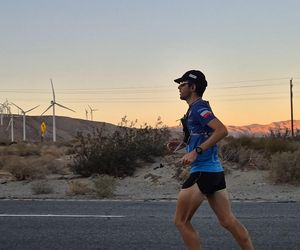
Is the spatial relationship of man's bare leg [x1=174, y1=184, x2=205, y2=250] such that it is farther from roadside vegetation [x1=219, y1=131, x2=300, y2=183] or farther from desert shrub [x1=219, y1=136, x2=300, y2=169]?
desert shrub [x1=219, y1=136, x2=300, y2=169]

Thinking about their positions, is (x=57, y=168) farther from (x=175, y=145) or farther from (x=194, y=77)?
(x=194, y=77)

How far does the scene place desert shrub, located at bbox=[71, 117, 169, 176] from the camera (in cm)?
1988

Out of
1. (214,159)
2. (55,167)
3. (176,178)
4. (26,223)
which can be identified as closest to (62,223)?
(26,223)

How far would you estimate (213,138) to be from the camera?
5.54m

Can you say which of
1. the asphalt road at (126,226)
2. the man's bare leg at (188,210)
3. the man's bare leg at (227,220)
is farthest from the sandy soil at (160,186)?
the man's bare leg at (188,210)

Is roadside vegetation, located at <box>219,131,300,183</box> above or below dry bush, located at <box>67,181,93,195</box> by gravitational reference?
above

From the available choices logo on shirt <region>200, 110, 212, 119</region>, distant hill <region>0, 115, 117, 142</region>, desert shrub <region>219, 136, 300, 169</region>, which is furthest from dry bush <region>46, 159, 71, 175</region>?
distant hill <region>0, 115, 117, 142</region>

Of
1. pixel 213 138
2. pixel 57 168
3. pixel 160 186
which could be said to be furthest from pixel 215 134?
pixel 57 168

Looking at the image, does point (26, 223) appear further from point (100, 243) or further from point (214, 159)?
point (214, 159)

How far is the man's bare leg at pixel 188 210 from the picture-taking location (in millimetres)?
5707

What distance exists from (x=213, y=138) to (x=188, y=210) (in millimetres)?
770

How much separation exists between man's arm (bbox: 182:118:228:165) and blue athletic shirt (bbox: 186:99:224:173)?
0.24ft

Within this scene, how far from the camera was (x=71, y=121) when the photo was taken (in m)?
174

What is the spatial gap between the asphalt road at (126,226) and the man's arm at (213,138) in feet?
7.41
